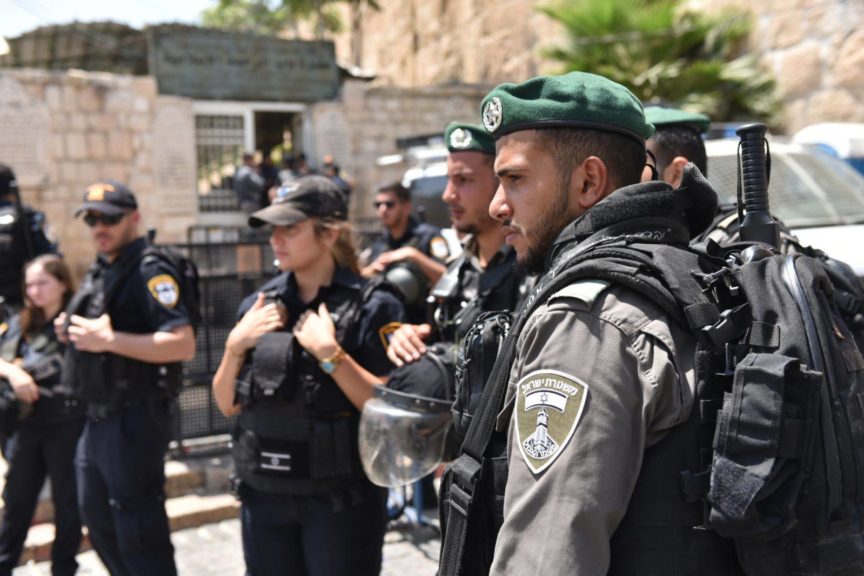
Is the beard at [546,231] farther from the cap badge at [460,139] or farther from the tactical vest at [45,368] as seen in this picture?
the tactical vest at [45,368]

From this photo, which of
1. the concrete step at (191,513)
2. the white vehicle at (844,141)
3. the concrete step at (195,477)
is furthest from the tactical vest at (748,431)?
the white vehicle at (844,141)

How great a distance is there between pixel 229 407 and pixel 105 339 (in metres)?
0.88

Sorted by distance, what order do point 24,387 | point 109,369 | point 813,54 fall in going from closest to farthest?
point 109,369, point 24,387, point 813,54

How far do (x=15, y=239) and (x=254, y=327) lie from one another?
323cm

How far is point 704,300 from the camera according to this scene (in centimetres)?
138

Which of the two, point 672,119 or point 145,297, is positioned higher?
point 672,119

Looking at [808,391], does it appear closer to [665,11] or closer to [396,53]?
[665,11]

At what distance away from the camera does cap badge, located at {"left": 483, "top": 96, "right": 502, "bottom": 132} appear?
1.62 meters

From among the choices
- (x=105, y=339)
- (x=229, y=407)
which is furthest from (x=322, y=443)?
(x=105, y=339)

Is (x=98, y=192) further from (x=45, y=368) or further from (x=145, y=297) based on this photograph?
(x=45, y=368)

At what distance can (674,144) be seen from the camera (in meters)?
3.03

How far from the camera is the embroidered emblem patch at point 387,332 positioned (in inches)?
114

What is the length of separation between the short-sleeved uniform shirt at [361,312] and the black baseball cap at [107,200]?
1083 millimetres

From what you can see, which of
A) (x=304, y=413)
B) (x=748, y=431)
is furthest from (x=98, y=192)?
(x=748, y=431)
